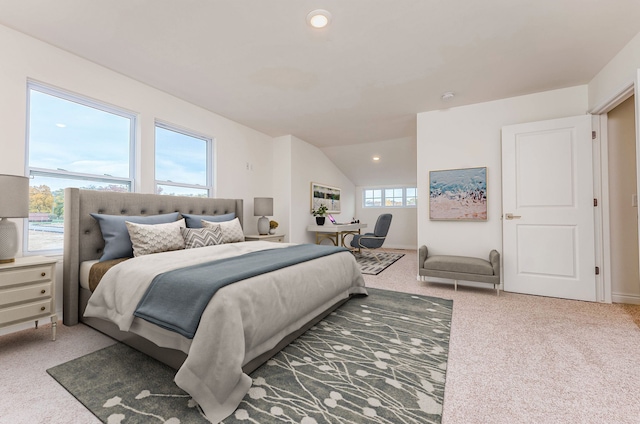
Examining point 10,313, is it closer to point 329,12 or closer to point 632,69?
point 329,12

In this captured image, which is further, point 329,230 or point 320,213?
point 320,213

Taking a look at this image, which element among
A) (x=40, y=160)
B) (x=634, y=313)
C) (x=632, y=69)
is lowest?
(x=634, y=313)

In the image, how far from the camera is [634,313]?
104 inches

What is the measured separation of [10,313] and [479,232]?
468 centimetres

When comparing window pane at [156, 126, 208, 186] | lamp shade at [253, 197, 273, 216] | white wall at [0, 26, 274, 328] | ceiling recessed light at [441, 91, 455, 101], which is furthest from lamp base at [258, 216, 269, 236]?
ceiling recessed light at [441, 91, 455, 101]

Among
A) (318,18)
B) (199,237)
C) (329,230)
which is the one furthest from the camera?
(329,230)

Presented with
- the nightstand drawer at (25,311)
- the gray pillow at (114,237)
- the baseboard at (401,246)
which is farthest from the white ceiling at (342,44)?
the baseboard at (401,246)

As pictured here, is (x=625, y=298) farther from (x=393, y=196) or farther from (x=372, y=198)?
(x=372, y=198)

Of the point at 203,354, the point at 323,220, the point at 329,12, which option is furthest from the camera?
the point at 323,220

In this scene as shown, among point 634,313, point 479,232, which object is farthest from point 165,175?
point 634,313

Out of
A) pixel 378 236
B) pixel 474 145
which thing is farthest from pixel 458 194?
pixel 378 236

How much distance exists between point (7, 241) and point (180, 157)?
2038mm

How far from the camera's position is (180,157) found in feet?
12.3

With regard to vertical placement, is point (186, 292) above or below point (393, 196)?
below
